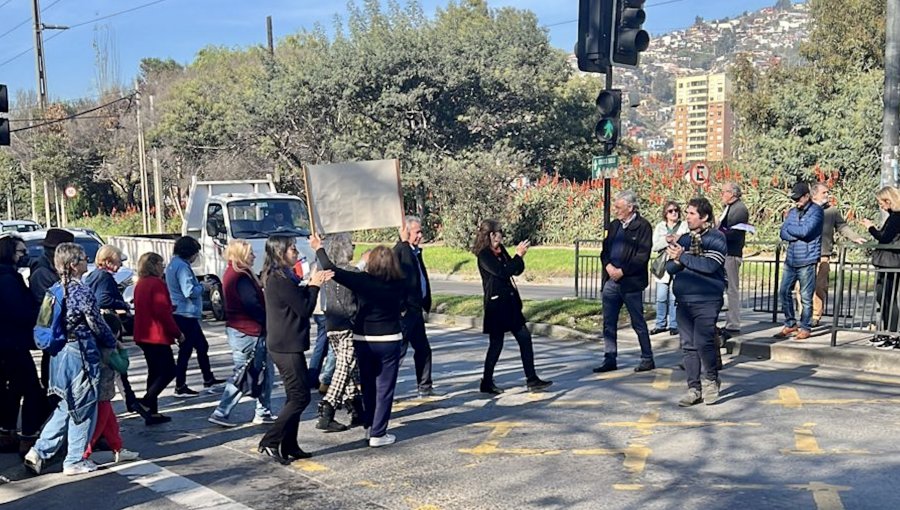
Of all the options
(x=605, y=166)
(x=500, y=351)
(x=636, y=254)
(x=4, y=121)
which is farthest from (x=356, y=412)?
(x=4, y=121)

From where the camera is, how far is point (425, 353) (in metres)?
9.15

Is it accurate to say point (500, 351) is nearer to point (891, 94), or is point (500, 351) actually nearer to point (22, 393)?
point (22, 393)

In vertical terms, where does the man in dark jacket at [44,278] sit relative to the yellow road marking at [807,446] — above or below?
above

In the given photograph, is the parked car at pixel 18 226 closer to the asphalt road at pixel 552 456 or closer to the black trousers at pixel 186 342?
the black trousers at pixel 186 342

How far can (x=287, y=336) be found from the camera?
22.4 feet

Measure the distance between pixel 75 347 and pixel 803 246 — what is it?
815 centimetres

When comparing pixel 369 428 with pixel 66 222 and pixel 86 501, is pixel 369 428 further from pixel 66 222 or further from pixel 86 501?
pixel 66 222

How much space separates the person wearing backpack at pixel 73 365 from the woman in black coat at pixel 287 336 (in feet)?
4.14

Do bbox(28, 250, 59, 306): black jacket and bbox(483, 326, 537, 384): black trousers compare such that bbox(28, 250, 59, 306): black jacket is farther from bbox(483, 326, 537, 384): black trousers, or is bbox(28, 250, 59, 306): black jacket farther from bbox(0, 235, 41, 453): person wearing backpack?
bbox(483, 326, 537, 384): black trousers

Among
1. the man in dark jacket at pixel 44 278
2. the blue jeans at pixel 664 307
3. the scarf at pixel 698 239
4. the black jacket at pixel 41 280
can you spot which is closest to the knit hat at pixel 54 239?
the man in dark jacket at pixel 44 278

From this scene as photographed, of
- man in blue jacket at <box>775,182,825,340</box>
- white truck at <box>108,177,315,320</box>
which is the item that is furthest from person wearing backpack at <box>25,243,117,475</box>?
white truck at <box>108,177,315,320</box>

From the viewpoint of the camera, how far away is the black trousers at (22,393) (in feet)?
24.3

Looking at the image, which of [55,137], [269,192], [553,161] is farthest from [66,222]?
[269,192]

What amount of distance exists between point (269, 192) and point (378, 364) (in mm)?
12426
